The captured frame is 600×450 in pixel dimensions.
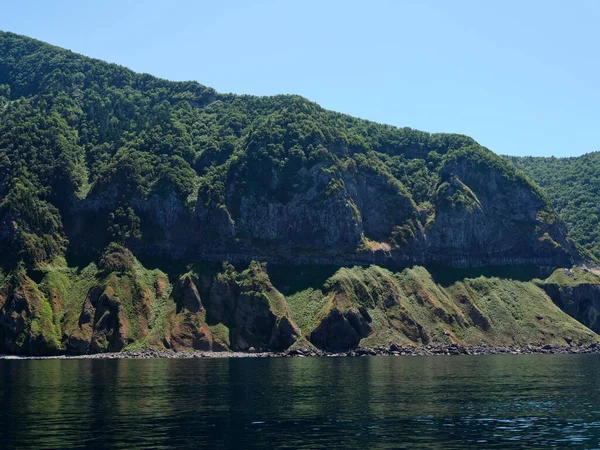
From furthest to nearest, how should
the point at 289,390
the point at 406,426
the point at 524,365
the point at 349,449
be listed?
the point at 524,365
the point at 289,390
the point at 406,426
the point at 349,449

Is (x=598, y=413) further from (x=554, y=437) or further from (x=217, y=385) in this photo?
(x=217, y=385)

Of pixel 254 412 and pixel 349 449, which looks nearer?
pixel 349 449

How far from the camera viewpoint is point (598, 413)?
90.4 m

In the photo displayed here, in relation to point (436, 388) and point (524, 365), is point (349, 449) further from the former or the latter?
point (524, 365)

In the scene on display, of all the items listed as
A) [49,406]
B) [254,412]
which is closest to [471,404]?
[254,412]

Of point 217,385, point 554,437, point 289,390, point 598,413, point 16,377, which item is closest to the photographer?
point 554,437

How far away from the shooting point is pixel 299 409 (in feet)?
307

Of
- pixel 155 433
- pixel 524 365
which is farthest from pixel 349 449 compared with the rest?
pixel 524 365

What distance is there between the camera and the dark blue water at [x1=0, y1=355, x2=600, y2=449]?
237ft

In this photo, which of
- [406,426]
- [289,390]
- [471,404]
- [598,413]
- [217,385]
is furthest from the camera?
[217,385]

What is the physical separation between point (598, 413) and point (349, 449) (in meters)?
40.0

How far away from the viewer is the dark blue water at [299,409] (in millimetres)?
72125

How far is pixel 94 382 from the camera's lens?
128 metres

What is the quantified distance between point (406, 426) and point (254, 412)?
20.8 meters
